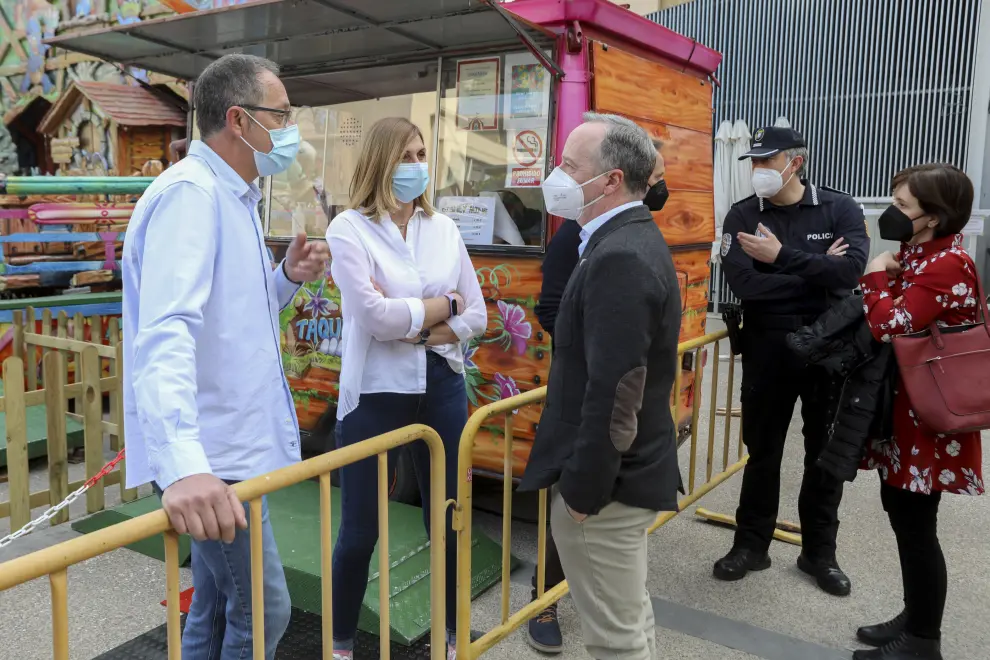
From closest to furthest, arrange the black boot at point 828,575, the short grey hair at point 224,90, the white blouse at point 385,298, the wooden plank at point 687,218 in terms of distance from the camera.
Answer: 1. the short grey hair at point 224,90
2. the white blouse at point 385,298
3. the black boot at point 828,575
4. the wooden plank at point 687,218

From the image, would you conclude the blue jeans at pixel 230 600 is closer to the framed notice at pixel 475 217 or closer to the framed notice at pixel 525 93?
the framed notice at pixel 475 217

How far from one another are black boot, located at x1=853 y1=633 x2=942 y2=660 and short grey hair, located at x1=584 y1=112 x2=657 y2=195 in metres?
2.11

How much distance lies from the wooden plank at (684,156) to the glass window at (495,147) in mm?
617

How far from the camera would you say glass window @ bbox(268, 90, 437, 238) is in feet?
17.2

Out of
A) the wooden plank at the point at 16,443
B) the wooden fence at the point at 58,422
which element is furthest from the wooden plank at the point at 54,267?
the wooden plank at the point at 16,443

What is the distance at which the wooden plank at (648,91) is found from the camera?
3.95 m

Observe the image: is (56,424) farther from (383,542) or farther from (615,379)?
(615,379)

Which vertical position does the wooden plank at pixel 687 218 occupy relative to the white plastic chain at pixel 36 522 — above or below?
above

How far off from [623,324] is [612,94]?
7.62 ft

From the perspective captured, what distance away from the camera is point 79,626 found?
134 inches

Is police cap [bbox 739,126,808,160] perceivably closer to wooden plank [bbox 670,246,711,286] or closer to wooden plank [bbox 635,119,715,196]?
wooden plank [bbox 635,119,715,196]

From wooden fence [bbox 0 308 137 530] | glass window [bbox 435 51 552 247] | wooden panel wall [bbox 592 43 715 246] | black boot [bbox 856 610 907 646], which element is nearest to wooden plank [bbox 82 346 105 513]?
wooden fence [bbox 0 308 137 530]

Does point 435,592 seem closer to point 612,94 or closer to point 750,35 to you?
point 612,94

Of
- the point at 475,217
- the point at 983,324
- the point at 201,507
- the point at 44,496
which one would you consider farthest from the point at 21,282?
the point at 983,324
